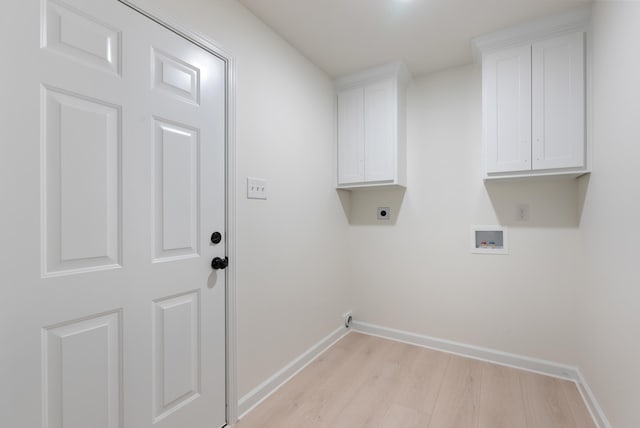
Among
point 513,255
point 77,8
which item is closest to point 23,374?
point 77,8

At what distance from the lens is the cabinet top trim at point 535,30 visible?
180 centimetres

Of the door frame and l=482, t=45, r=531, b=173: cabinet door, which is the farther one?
l=482, t=45, r=531, b=173: cabinet door

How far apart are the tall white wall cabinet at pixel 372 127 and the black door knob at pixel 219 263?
142 cm

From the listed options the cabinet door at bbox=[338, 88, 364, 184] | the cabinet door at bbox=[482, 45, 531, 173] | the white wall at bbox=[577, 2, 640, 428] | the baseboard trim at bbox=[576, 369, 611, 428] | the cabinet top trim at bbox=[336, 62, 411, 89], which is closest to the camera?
the white wall at bbox=[577, 2, 640, 428]

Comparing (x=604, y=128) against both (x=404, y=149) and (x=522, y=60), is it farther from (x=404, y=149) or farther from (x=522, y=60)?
(x=404, y=149)

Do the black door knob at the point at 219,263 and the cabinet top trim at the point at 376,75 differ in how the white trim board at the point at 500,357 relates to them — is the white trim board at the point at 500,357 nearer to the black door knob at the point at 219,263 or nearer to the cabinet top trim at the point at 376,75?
the black door knob at the point at 219,263

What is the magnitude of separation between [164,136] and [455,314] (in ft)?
8.24

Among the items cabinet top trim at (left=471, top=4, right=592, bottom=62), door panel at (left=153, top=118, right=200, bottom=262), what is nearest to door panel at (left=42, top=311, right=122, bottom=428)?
door panel at (left=153, top=118, right=200, bottom=262)

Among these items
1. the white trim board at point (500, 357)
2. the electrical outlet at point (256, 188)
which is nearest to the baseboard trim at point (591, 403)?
the white trim board at point (500, 357)

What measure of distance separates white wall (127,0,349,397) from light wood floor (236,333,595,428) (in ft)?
0.79

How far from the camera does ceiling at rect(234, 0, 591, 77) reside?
5.78ft

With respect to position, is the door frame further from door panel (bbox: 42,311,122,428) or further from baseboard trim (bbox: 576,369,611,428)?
baseboard trim (bbox: 576,369,611,428)

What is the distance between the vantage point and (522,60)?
199 cm

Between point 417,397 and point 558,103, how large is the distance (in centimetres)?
212
